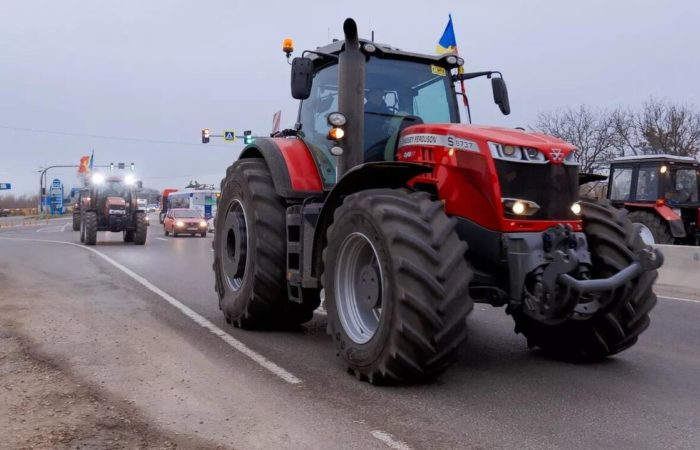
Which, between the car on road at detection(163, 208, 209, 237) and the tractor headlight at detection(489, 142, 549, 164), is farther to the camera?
the car on road at detection(163, 208, 209, 237)

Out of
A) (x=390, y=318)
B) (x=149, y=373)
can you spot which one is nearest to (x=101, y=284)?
(x=149, y=373)

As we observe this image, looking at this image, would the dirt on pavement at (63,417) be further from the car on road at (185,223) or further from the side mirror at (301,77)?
the car on road at (185,223)

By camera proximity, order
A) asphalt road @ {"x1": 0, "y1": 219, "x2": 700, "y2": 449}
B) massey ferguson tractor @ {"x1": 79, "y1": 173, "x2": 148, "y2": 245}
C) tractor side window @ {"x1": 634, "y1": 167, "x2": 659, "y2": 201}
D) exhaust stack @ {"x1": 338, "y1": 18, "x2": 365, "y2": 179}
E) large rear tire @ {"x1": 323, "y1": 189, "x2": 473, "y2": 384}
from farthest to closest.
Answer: massey ferguson tractor @ {"x1": 79, "y1": 173, "x2": 148, "y2": 245}, tractor side window @ {"x1": 634, "y1": 167, "x2": 659, "y2": 201}, exhaust stack @ {"x1": 338, "y1": 18, "x2": 365, "y2": 179}, large rear tire @ {"x1": 323, "y1": 189, "x2": 473, "y2": 384}, asphalt road @ {"x1": 0, "y1": 219, "x2": 700, "y2": 449}

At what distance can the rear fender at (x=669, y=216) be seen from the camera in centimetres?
1388

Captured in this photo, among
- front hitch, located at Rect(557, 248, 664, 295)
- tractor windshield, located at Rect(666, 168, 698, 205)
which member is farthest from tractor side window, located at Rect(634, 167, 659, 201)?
front hitch, located at Rect(557, 248, 664, 295)

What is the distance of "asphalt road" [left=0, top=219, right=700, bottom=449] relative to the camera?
4000 millimetres

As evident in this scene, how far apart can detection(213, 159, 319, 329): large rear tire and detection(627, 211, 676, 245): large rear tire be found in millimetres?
9625

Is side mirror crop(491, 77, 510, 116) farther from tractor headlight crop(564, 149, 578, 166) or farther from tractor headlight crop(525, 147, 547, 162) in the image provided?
tractor headlight crop(525, 147, 547, 162)

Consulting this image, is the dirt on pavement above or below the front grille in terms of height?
below

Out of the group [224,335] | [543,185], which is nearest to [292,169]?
[224,335]

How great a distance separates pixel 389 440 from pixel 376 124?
126 inches

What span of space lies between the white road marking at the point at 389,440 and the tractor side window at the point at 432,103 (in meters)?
3.23

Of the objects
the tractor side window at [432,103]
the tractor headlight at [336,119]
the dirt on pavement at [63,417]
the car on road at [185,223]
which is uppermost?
the tractor side window at [432,103]

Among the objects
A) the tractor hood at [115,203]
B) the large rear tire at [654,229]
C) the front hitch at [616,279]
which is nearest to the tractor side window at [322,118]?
the front hitch at [616,279]
